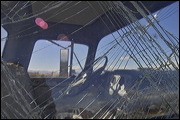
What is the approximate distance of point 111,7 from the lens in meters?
0.74

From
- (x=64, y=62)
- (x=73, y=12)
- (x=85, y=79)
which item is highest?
(x=73, y=12)

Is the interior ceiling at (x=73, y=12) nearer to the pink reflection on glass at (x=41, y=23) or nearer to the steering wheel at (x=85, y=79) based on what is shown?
the pink reflection on glass at (x=41, y=23)

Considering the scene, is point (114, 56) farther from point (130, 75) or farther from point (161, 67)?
point (161, 67)

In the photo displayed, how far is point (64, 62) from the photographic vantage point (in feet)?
2.41

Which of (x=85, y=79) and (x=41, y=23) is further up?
(x=41, y=23)

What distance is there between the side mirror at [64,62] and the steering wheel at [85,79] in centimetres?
5

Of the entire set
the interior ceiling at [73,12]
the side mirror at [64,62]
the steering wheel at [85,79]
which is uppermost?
the interior ceiling at [73,12]

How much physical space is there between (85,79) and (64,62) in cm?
11

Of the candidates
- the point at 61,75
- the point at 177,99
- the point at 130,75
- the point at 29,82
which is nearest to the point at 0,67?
the point at 29,82

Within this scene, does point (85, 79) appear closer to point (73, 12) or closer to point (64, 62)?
point (64, 62)

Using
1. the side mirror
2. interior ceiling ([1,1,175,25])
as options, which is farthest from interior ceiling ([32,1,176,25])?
the side mirror

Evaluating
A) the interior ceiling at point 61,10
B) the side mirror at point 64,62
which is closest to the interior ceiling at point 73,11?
the interior ceiling at point 61,10

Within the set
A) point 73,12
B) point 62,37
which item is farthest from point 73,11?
point 62,37

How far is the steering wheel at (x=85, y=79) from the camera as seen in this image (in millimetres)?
729
